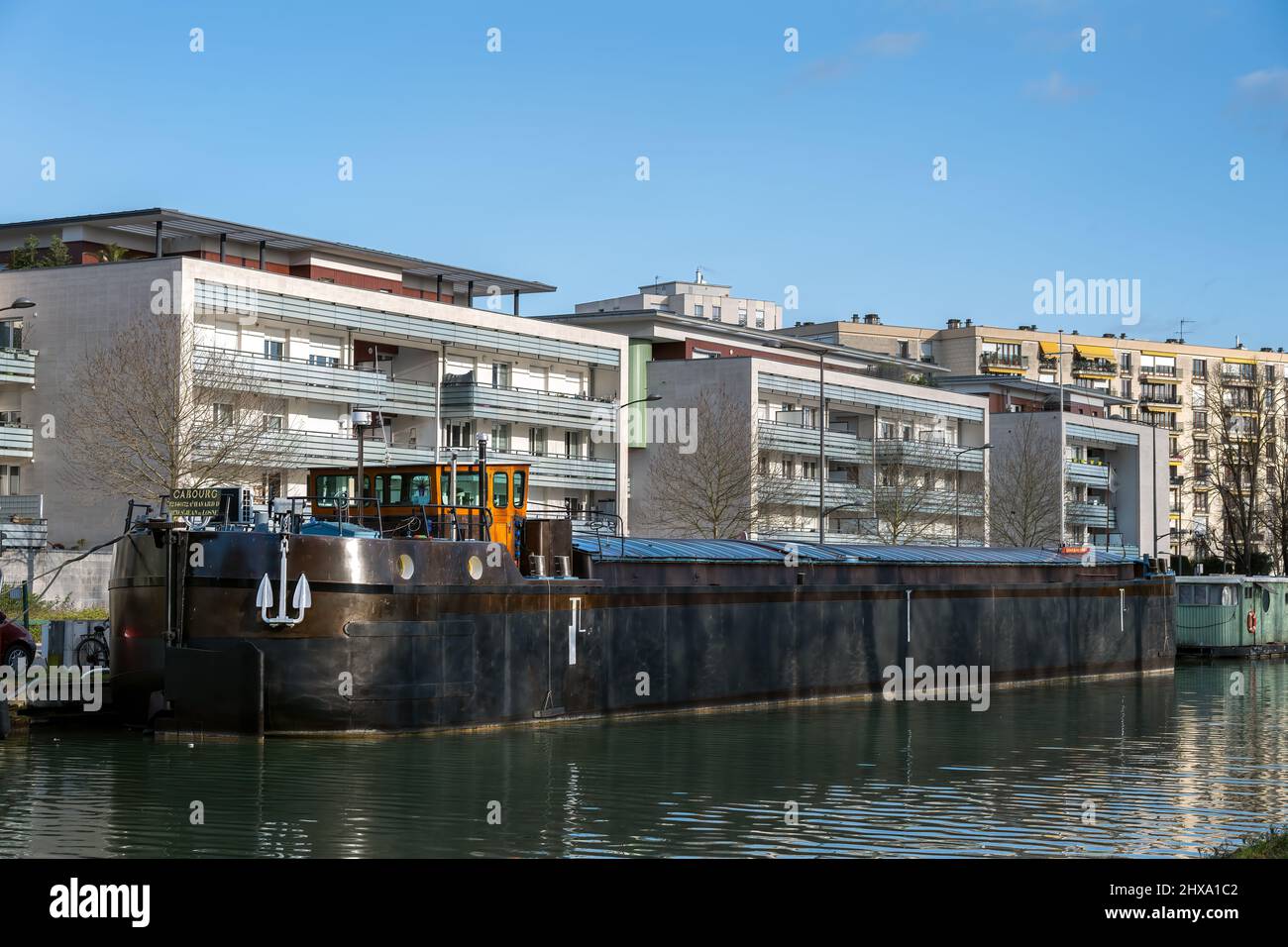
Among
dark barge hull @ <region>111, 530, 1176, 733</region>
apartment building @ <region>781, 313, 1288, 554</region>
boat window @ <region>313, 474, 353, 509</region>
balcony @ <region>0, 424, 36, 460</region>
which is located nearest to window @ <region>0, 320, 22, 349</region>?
balcony @ <region>0, 424, 36, 460</region>

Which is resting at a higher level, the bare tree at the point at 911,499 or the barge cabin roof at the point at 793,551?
the bare tree at the point at 911,499

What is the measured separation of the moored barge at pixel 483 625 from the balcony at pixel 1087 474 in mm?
67235

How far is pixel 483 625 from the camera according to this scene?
91.8 ft

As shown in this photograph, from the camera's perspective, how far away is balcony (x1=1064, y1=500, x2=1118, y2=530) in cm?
10400

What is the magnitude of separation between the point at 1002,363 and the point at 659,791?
5385 inches

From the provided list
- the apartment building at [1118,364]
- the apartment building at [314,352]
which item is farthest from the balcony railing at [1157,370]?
the apartment building at [314,352]

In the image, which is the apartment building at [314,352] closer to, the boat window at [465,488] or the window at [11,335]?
the window at [11,335]

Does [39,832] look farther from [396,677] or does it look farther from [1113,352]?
[1113,352]

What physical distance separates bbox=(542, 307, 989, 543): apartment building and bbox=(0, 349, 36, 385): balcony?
31.2 m

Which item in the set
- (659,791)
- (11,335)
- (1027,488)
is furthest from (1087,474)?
(659,791)

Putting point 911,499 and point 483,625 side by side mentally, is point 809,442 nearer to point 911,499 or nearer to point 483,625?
point 911,499

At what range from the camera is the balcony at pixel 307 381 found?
51531mm

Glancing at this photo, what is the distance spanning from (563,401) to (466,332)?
6.42m
